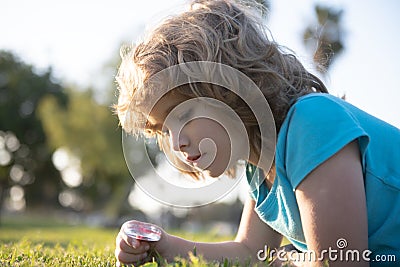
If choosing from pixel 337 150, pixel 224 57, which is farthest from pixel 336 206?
pixel 224 57

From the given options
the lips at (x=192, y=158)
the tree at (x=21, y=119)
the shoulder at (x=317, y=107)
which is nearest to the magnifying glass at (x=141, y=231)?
the lips at (x=192, y=158)

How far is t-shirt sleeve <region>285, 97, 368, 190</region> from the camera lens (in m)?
1.78

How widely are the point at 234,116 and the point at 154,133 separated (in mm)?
456

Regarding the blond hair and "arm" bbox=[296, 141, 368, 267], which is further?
the blond hair

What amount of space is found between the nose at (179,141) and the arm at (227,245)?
382mm

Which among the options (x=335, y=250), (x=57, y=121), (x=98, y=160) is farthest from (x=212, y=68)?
(x=57, y=121)

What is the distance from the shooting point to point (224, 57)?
2.19 meters

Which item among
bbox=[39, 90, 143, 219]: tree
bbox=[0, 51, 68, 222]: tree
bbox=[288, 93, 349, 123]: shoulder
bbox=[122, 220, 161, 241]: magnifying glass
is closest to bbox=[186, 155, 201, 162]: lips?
bbox=[122, 220, 161, 241]: magnifying glass

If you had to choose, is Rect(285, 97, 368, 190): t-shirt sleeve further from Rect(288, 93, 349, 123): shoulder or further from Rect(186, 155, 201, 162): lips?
Rect(186, 155, 201, 162): lips

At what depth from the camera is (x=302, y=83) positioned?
2.29 metres

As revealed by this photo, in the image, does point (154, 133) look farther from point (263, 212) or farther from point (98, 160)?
point (98, 160)

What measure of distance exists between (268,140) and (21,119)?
3167 cm

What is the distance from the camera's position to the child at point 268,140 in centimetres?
176

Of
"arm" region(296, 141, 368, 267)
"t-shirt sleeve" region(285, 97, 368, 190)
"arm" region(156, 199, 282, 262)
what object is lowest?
"arm" region(156, 199, 282, 262)
